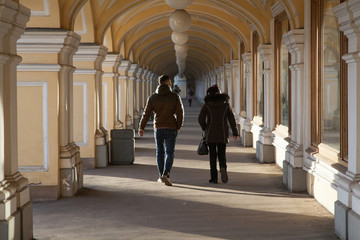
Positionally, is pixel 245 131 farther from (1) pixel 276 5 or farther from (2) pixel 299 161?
(2) pixel 299 161

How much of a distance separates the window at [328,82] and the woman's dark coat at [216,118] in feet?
4.18

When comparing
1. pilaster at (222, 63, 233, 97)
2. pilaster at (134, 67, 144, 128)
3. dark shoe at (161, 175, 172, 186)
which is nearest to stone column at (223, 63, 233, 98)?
pilaster at (222, 63, 233, 97)

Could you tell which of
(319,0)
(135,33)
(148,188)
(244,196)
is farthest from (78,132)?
(135,33)

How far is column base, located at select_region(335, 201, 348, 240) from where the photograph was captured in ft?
17.0

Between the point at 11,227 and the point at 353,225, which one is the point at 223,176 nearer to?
the point at 353,225

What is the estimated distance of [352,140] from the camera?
209 inches

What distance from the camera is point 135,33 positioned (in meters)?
18.2

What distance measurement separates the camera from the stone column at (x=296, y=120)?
7.91 metres

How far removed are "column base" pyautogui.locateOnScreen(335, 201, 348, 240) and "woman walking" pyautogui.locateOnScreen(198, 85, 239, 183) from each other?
3.13m

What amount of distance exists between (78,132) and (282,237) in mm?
6050

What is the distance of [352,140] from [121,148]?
21.4 ft

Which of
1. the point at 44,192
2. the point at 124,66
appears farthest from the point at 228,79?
the point at 44,192

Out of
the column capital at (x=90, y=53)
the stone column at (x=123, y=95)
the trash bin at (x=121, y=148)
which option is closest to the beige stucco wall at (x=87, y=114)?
the column capital at (x=90, y=53)

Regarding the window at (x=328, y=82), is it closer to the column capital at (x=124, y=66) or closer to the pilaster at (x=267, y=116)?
the pilaster at (x=267, y=116)
